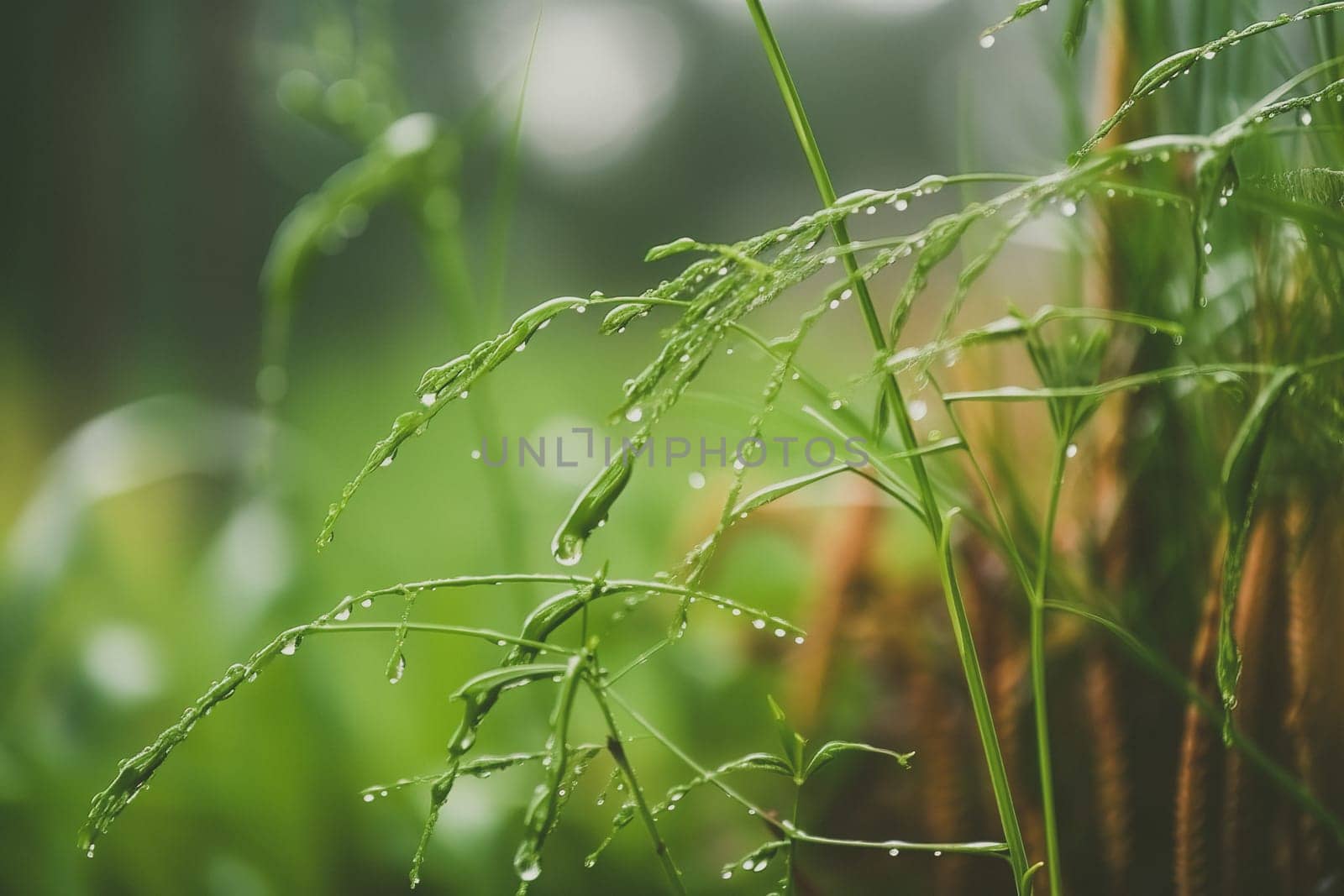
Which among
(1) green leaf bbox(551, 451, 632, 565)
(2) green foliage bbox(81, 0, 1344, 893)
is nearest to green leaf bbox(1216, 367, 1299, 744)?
(2) green foliage bbox(81, 0, 1344, 893)

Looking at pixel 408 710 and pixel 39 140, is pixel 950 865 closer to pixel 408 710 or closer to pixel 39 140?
pixel 408 710

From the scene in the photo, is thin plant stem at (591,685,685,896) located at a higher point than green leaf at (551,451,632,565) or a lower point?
lower

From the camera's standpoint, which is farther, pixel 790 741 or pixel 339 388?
pixel 339 388

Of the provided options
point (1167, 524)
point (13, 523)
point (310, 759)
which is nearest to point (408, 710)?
point (310, 759)

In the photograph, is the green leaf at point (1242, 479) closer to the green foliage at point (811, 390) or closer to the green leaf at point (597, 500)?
the green foliage at point (811, 390)

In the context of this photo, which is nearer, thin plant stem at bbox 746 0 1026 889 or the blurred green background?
thin plant stem at bbox 746 0 1026 889

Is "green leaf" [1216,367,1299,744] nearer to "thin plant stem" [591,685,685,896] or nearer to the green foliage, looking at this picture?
the green foliage

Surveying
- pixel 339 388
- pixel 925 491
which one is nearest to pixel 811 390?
pixel 925 491

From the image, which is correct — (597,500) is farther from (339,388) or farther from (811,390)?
(339,388)

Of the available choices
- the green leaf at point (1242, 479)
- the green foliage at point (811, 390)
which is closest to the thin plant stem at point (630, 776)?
the green foliage at point (811, 390)
